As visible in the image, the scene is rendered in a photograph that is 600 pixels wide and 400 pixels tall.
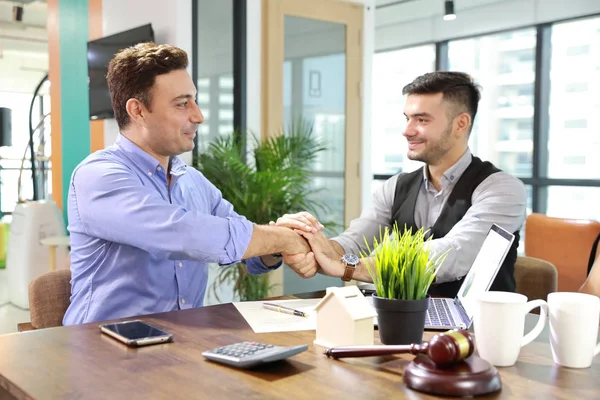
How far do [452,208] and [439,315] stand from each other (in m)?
0.77

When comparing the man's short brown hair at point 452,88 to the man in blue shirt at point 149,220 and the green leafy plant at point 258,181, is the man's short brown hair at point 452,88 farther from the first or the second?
the green leafy plant at point 258,181

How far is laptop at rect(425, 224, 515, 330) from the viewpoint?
4.81 ft

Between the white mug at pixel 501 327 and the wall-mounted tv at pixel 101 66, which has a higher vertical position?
the wall-mounted tv at pixel 101 66

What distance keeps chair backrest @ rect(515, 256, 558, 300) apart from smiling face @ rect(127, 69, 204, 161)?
1.25 metres

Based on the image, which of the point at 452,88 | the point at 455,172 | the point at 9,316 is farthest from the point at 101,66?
the point at 455,172

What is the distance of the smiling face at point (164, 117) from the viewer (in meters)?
2.10

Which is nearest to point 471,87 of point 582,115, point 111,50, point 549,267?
point 549,267

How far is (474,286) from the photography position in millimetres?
1581

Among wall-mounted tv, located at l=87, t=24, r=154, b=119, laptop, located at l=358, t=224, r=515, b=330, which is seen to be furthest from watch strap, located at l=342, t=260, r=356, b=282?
wall-mounted tv, located at l=87, t=24, r=154, b=119

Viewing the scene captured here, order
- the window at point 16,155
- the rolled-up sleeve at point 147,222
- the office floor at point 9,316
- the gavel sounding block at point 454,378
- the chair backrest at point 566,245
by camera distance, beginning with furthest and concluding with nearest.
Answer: the window at point 16,155
the office floor at point 9,316
the chair backrest at point 566,245
the rolled-up sleeve at point 147,222
the gavel sounding block at point 454,378

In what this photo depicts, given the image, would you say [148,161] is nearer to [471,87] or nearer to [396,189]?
[396,189]

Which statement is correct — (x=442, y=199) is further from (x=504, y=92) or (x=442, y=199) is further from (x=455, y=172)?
(x=504, y=92)

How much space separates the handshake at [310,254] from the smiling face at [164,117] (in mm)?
452

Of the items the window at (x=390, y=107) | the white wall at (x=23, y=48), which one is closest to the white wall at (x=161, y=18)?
the white wall at (x=23, y=48)
